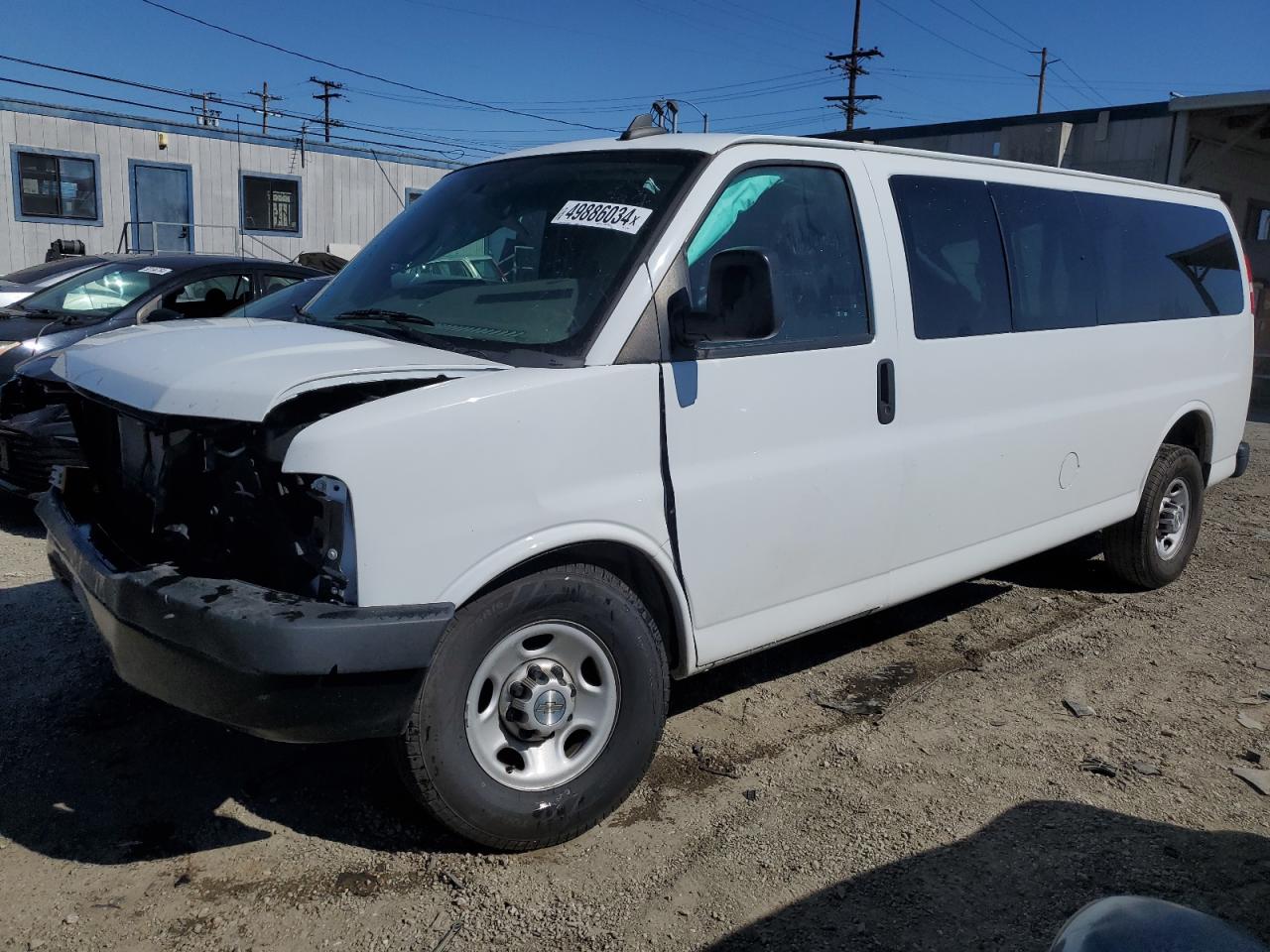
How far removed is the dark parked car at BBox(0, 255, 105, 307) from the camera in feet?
28.3

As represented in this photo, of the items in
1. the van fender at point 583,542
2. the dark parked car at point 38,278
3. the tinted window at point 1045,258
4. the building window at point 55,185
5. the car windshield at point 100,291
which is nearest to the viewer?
the van fender at point 583,542

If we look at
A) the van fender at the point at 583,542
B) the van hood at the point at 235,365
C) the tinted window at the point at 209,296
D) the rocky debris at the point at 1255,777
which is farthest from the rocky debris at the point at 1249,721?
the tinted window at the point at 209,296

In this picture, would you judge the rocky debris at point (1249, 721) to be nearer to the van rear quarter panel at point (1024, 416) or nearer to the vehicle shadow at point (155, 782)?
the van rear quarter panel at point (1024, 416)

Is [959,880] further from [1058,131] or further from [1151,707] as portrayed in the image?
[1058,131]

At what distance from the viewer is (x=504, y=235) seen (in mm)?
3789

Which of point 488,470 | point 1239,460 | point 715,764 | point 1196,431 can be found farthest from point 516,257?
point 1239,460

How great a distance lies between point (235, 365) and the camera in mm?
2904

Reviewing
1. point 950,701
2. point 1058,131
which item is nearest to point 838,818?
point 950,701

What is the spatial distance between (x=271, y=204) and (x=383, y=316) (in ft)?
72.3

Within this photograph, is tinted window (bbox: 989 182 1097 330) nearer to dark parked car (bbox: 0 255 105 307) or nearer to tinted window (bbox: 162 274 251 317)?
tinted window (bbox: 162 274 251 317)

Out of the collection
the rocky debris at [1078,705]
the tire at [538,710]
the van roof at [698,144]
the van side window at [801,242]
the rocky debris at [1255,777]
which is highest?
the van roof at [698,144]

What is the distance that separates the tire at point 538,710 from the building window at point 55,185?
68.8ft

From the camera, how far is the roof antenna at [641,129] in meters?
3.95

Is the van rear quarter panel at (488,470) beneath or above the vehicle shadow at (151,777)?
above
